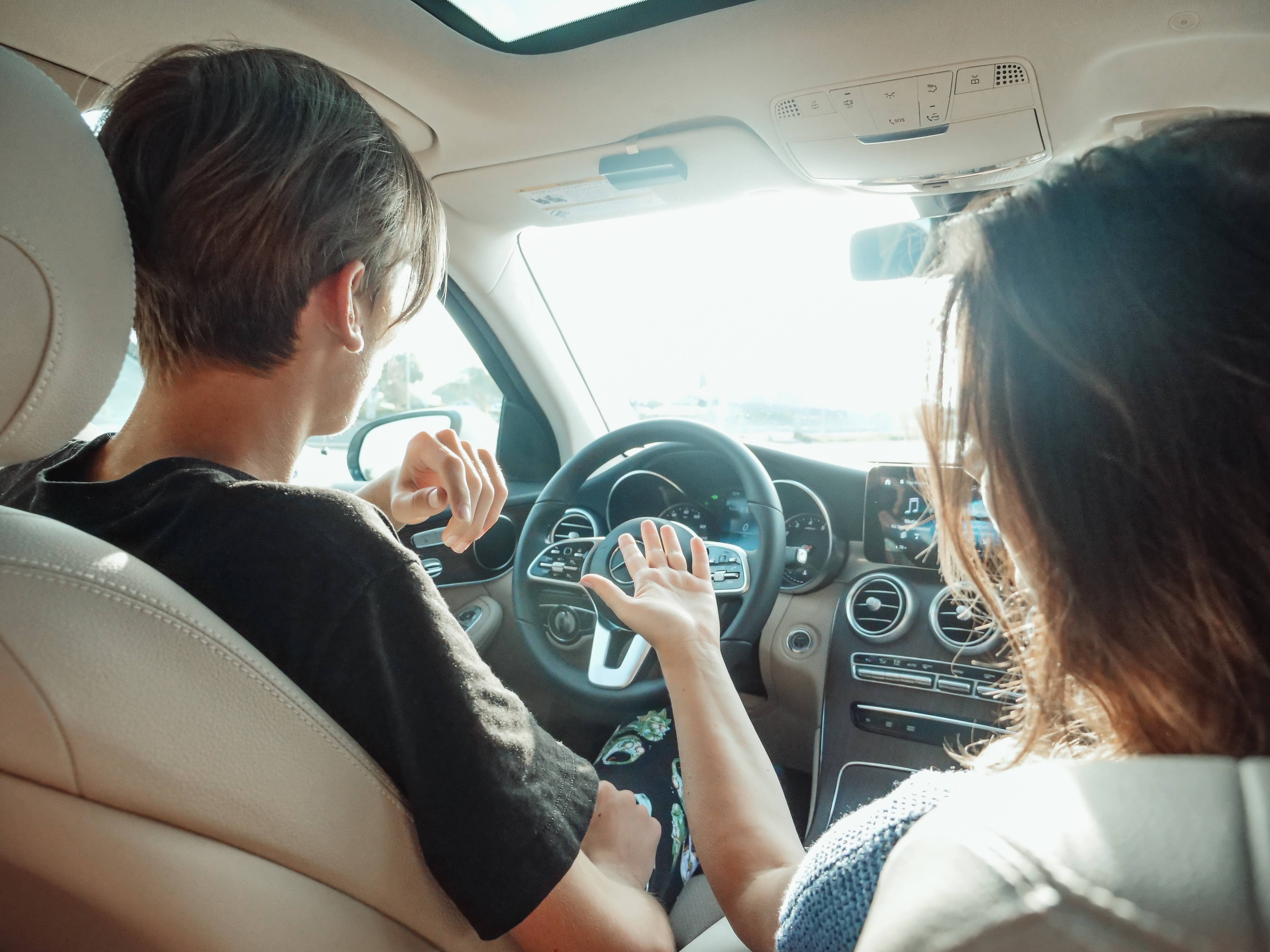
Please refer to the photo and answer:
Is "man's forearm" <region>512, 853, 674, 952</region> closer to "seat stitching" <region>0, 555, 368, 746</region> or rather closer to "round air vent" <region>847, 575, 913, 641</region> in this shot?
"seat stitching" <region>0, 555, 368, 746</region>

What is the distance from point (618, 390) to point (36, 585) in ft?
7.67

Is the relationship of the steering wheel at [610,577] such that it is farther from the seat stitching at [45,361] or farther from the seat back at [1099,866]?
the seat back at [1099,866]

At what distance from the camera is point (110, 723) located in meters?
0.72

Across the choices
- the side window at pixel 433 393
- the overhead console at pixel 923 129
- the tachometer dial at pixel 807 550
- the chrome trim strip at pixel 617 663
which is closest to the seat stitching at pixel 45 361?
the chrome trim strip at pixel 617 663

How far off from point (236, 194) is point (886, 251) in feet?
4.23

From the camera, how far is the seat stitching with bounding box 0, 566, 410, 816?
28.6 inches

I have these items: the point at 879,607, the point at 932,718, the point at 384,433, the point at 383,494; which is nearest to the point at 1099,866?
the point at 383,494

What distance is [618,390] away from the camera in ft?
9.77

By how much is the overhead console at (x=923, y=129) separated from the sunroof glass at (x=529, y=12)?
40 centimetres

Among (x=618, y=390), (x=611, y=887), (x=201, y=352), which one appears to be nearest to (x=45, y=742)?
(x=201, y=352)

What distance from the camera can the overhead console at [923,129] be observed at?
1.51m

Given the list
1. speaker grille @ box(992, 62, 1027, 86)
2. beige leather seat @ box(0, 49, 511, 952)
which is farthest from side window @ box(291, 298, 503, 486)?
beige leather seat @ box(0, 49, 511, 952)

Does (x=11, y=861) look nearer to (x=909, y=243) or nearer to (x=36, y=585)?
(x=36, y=585)

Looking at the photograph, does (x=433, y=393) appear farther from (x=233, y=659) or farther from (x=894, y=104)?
(x=233, y=659)
